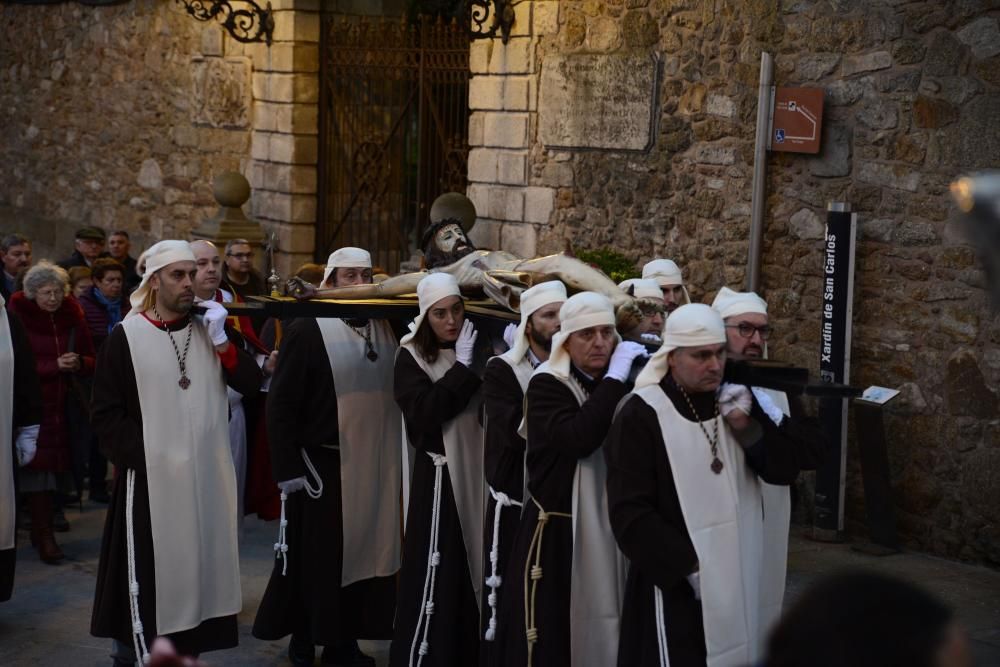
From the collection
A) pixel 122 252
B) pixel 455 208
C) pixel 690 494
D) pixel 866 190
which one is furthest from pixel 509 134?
pixel 690 494

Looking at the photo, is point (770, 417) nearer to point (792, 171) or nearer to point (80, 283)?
point (792, 171)

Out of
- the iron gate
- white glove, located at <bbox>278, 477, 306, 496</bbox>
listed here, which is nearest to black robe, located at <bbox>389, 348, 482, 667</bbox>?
white glove, located at <bbox>278, 477, 306, 496</bbox>

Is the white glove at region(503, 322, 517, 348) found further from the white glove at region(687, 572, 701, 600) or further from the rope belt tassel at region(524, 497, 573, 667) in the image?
the white glove at region(687, 572, 701, 600)

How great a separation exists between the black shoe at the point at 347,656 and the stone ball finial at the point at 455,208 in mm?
Answer: 5086

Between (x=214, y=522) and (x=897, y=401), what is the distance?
420 centimetres

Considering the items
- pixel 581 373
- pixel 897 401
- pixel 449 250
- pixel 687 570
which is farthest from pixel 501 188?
pixel 687 570

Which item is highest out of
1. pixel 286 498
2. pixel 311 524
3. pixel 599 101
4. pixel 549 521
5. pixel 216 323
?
pixel 599 101

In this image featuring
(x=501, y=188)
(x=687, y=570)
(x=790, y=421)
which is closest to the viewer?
(x=687, y=570)

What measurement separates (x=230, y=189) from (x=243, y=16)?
1675 millimetres

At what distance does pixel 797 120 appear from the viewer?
9.05 m

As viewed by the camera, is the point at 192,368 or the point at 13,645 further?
the point at 13,645

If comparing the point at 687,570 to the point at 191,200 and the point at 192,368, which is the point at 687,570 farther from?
the point at 191,200

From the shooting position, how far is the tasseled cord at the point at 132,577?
20.0 ft

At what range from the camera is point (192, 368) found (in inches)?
246
